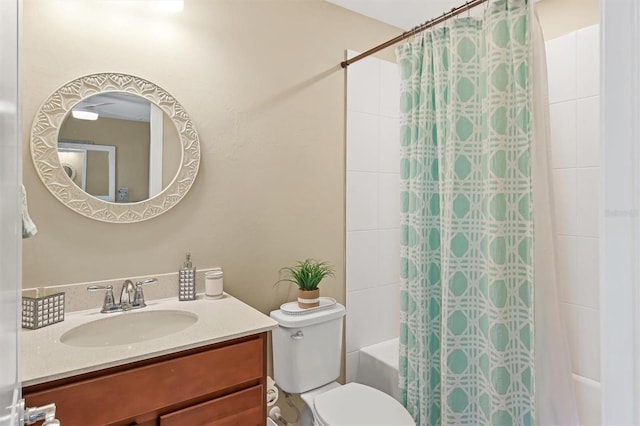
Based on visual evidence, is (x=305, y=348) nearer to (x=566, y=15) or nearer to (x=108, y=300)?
(x=108, y=300)

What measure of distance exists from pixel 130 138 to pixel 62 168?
0.95 ft

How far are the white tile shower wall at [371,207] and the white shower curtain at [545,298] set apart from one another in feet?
3.45

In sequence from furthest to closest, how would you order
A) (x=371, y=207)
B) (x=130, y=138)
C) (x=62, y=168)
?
(x=371, y=207) < (x=130, y=138) < (x=62, y=168)

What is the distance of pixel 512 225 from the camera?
1394 mm

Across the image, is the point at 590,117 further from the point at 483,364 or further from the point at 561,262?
the point at 483,364

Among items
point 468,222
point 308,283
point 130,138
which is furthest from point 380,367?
point 130,138

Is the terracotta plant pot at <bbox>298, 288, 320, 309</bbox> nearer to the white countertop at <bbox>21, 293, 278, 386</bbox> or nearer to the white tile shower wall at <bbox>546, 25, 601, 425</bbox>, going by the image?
the white countertop at <bbox>21, 293, 278, 386</bbox>

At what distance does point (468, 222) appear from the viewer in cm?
152

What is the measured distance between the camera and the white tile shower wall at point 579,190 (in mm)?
1896

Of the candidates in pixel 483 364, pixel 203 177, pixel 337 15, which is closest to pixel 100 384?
pixel 203 177

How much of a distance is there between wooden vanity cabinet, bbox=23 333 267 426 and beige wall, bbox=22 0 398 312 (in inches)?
23.3

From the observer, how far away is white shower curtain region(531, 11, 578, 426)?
1.38m

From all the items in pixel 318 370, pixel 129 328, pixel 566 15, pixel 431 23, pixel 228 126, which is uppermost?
pixel 566 15

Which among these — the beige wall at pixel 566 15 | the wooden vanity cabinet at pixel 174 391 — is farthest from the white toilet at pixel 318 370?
the beige wall at pixel 566 15
